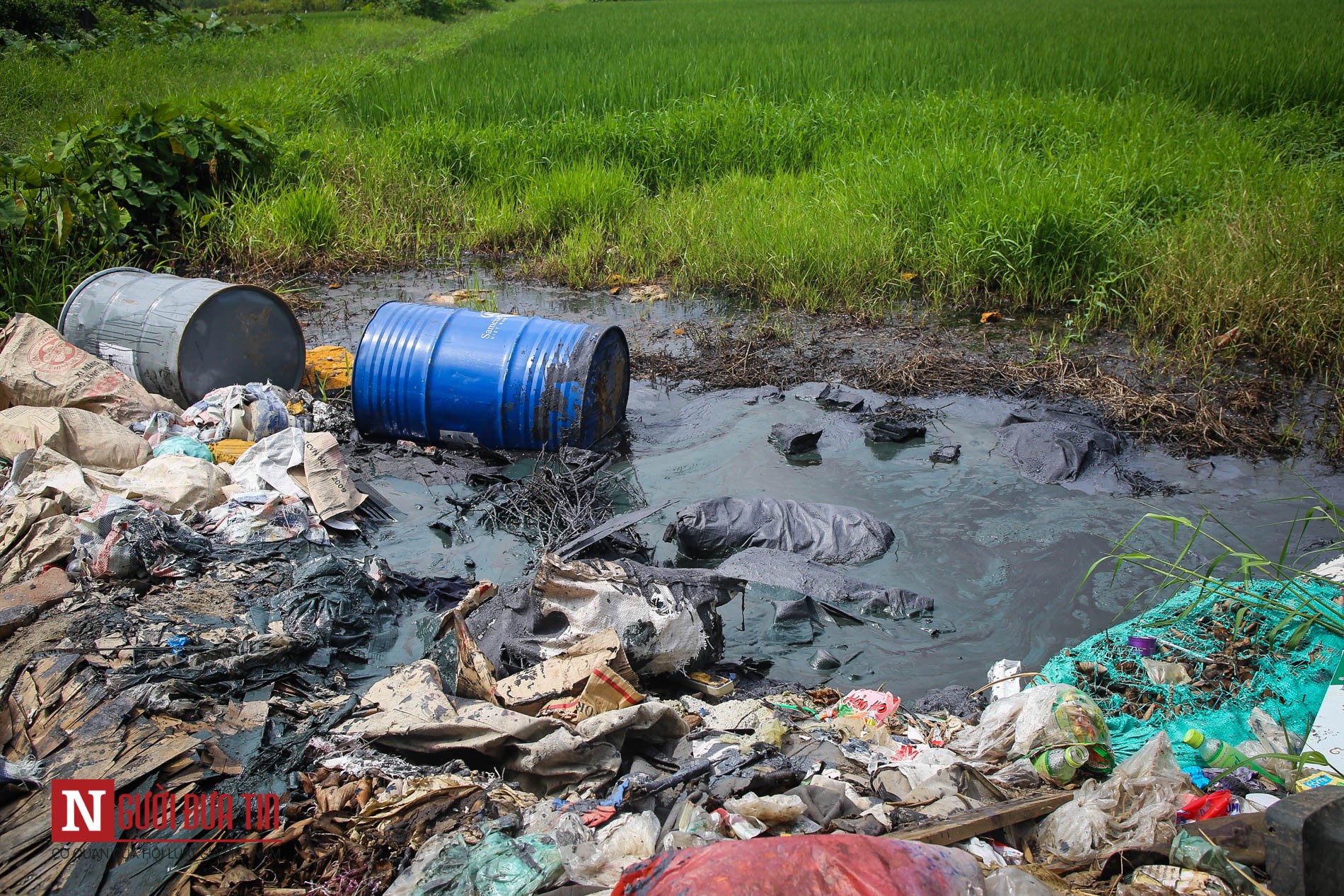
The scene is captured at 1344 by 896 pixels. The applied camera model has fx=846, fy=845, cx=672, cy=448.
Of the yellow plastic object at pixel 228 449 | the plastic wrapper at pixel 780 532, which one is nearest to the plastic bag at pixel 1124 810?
the plastic wrapper at pixel 780 532

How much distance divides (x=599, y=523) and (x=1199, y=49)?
11.1 m

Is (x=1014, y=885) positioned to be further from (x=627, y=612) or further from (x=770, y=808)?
(x=627, y=612)

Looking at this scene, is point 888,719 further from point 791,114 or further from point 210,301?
point 791,114

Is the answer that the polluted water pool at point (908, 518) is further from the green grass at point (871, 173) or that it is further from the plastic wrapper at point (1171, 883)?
the green grass at point (871, 173)

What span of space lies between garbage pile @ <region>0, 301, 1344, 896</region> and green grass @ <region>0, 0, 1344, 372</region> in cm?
293

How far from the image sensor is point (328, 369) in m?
4.92

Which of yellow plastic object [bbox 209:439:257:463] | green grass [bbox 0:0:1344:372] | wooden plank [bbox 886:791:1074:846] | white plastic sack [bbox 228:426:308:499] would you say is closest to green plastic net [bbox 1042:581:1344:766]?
wooden plank [bbox 886:791:1074:846]

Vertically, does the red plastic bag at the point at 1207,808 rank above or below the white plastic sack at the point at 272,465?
below

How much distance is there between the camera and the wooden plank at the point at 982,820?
183cm

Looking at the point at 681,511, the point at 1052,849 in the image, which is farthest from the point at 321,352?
the point at 1052,849

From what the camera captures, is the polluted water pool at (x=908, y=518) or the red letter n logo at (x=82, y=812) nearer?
the red letter n logo at (x=82, y=812)

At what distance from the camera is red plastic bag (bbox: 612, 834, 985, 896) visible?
56.3 inches

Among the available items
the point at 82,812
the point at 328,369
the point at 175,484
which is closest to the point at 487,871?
the point at 82,812

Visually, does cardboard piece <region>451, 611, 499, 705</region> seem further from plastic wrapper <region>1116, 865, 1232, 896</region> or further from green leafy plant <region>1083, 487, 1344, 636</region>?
green leafy plant <region>1083, 487, 1344, 636</region>
